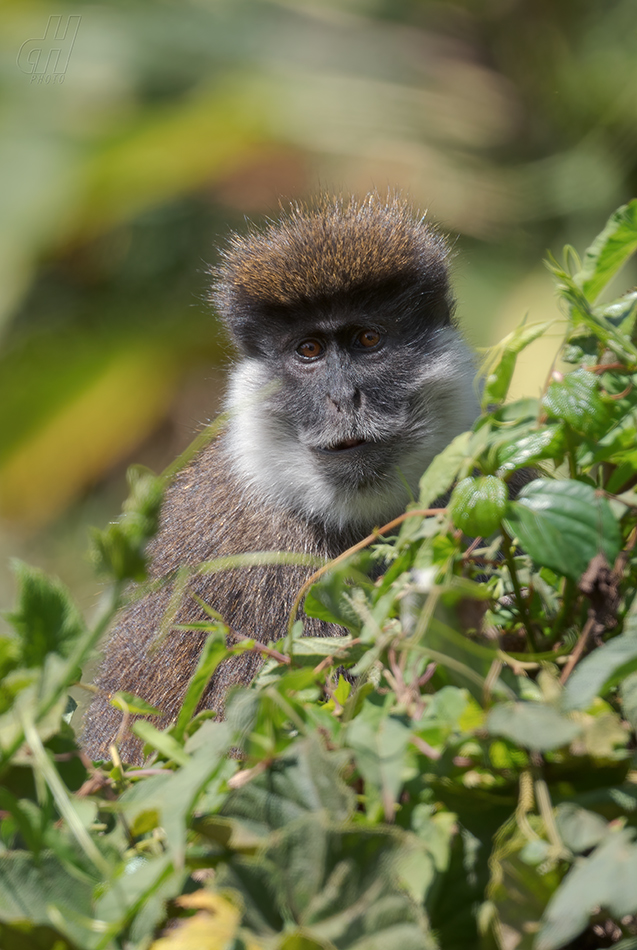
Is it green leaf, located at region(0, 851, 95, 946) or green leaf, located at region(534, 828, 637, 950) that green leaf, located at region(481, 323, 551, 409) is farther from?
green leaf, located at region(0, 851, 95, 946)

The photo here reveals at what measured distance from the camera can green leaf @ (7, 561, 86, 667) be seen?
68cm

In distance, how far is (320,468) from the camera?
2363 millimetres

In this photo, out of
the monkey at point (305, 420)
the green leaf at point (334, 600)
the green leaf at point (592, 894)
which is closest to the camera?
the green leaf at point (592, 894)

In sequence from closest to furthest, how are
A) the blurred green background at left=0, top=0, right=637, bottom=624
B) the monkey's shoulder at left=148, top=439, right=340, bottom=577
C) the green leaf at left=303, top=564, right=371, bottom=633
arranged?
1. the green leaf at left=303, top=564, right=371, bottom=633
2. the monkey's shoulder at left=148, top=439, right=340, bottom=577
3. the blurred green background at left=0, top=0, right=637, bottom=624

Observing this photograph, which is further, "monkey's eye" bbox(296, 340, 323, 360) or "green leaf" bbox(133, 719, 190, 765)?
"monkey's eye" bbox(296, 340, 323, 360)

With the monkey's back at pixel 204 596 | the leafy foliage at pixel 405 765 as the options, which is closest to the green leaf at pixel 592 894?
the leafy foliage at pixel 405 765

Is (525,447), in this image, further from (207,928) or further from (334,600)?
(207,928)

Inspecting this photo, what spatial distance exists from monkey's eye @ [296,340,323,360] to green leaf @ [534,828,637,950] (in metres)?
2.07

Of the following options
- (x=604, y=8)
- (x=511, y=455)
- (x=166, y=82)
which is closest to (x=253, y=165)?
(x=166, y=82)

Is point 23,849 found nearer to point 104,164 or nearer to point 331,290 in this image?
point 331,290

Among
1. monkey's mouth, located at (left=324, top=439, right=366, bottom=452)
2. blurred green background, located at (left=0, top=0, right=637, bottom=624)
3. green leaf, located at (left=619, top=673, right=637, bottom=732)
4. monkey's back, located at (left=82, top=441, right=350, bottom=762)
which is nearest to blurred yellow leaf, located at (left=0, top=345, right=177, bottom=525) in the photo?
blurred green background, located at (left=0, top=0, right=637, bottom=624)

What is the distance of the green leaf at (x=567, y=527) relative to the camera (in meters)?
0.71

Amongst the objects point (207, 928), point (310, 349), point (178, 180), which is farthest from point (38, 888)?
point (178, 180)

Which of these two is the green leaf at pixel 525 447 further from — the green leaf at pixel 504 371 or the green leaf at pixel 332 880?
the green leaf at pixel 332 880
